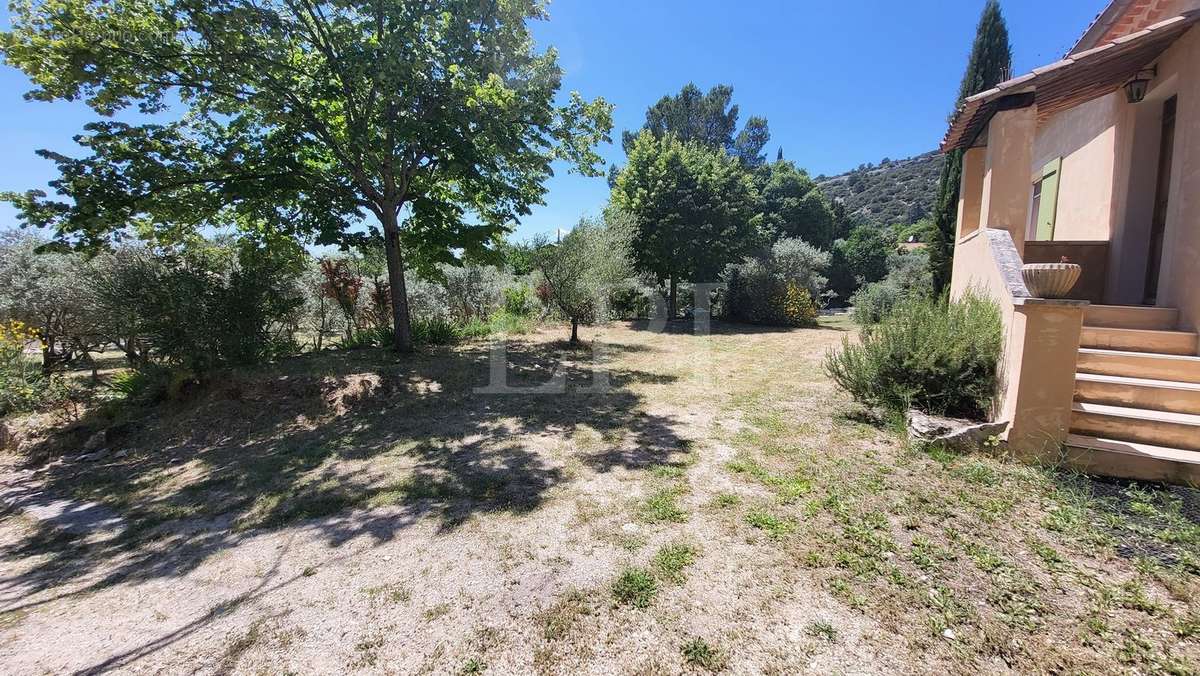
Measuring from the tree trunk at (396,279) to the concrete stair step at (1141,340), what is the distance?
9768 millimetres

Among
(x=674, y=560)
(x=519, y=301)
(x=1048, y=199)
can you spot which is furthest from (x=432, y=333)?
(x=1048, y=199)

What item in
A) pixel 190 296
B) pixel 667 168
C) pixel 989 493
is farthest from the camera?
pixel 667 168

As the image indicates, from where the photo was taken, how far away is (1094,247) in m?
5.68

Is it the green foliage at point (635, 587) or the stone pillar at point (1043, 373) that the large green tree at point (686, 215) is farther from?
the green foliage at point (635, 587)

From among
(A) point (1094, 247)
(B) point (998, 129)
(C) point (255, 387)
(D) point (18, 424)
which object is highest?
(B) point (998, 129)

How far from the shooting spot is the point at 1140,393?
3602 millimetres

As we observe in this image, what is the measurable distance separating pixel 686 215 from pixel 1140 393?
1350 centimetres

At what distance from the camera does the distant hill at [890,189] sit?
5743cm

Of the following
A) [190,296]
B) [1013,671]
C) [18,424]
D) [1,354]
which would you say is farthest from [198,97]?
[1013,671]

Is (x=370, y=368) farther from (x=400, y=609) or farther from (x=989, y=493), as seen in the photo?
(x=989, y=493)

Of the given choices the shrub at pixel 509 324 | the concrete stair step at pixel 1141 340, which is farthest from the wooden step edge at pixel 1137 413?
the shrub at pixel 509 324

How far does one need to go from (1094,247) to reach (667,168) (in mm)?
12631

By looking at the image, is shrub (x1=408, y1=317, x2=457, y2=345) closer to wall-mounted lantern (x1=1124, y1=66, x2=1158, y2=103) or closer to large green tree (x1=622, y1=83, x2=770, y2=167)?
wall-mounted lantern (x1=1124, y1=66, x2=1158, y2=103)

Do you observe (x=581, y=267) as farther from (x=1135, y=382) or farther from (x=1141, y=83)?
(x=1141, y=83)
